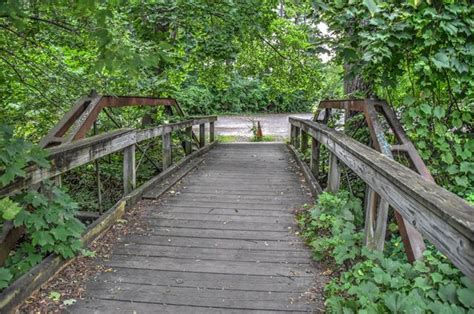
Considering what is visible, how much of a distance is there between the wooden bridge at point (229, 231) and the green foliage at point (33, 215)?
0.27 feet

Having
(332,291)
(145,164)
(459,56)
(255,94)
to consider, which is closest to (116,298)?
(332,291)

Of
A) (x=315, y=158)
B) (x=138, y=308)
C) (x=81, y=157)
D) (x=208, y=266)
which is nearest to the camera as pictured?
(x=138, y=308)

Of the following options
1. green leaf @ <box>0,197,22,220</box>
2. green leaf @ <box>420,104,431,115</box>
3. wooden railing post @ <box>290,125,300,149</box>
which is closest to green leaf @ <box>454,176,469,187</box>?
green leaf @ <box>420,104,431,115</box>

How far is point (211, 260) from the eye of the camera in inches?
119

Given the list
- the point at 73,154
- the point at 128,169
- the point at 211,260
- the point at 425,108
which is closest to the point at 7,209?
→ the point at 73,154

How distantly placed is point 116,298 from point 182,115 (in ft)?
17.4

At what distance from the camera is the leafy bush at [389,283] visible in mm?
1633

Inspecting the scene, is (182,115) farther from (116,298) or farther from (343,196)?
(116,298)

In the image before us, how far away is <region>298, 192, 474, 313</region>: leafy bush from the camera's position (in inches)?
64.3

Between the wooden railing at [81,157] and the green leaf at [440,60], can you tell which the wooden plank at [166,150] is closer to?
the wooden railing at [81,157]

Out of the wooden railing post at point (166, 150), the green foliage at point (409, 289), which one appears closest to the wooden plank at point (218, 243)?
the green foliage at point (409, 289)

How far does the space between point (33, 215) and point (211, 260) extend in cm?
131

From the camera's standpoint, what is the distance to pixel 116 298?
241 cm

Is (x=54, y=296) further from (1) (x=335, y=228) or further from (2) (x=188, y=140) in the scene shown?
(2) (x=188, y=140)
